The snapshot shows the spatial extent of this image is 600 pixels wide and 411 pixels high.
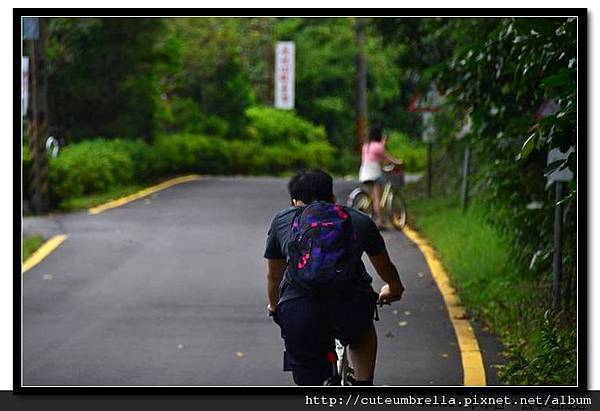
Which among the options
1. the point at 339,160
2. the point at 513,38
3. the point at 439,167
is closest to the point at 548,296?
the point at 513,38

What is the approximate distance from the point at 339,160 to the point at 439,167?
216 inches

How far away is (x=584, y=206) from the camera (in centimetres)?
821

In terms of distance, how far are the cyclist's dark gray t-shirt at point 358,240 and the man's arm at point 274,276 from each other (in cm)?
6

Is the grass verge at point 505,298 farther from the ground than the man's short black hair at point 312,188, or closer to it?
closer to it

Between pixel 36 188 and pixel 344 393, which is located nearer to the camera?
pixel 344 393

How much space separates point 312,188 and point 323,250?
1.27 ft

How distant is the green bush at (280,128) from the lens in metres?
28.3

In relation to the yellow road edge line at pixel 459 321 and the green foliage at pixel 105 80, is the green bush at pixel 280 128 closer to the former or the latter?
the green foliage at pixel 105 80

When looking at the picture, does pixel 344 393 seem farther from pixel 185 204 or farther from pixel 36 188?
pixel 36 188

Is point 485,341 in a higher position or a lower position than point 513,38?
lower

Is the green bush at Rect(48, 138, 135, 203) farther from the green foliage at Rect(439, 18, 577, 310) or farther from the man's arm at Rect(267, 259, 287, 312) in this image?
the man's arm at Rect(267, 259, 287, 312)

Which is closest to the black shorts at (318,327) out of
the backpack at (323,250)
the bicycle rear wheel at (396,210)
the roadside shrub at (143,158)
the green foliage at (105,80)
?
the backpack at (323,250)

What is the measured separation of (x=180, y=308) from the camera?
1091 centimetres

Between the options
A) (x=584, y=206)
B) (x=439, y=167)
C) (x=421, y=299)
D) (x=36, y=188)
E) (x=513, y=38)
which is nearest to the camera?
(x=584, y=206)
